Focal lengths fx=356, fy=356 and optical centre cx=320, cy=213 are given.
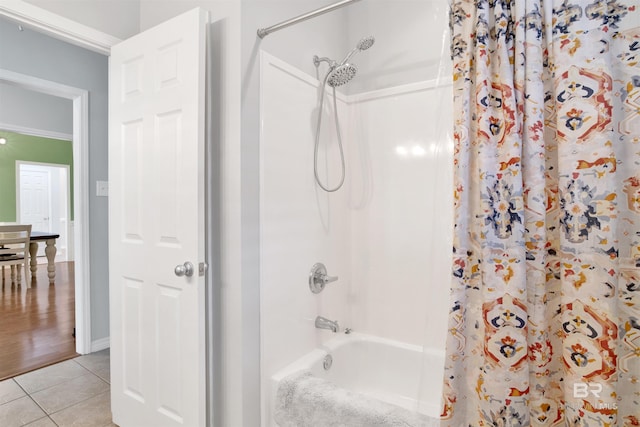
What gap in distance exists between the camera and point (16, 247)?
5.00m

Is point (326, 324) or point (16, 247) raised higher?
point (16, 247)

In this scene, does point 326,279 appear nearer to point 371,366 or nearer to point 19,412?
point 371,366

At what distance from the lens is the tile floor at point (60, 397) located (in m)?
1.93

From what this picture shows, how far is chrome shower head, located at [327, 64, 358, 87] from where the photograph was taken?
179cm

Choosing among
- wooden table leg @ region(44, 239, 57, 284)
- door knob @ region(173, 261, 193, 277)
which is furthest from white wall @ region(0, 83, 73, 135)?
door knob @ region(173, 261, 193, 277)

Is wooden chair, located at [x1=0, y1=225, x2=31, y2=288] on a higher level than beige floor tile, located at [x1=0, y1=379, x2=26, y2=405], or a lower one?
higher

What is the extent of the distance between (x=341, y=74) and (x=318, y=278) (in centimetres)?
109

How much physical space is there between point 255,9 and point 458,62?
95 cm

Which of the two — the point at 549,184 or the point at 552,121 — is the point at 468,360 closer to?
the point at 549,184

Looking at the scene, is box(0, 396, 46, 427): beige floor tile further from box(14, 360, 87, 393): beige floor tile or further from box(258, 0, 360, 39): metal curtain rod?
box(258, 0, 360, 39): metal curtain rod

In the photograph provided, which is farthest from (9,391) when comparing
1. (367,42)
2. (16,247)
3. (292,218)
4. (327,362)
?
(16,247)

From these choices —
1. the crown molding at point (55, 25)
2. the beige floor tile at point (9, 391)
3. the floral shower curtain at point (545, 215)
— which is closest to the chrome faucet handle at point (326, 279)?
the floral shower curtain at point (545, 215)

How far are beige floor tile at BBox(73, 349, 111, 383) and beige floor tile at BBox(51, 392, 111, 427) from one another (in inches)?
10.1

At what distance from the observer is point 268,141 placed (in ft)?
5.46
